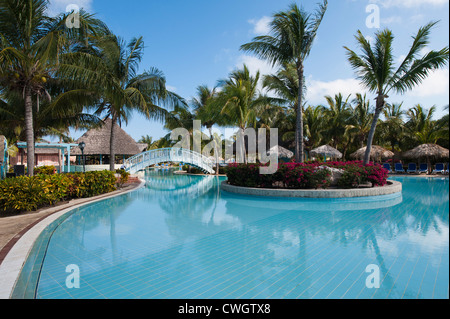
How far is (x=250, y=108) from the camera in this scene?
52.3 ft

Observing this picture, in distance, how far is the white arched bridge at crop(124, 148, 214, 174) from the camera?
67.4 feet

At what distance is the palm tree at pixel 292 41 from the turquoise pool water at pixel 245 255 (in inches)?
256

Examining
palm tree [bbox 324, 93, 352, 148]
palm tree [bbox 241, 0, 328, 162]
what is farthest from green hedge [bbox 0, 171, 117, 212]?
palm tree [bbox 324, 93, 352, 148]

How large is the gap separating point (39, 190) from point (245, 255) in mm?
6362

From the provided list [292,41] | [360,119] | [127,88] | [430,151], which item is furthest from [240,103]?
[430,151]

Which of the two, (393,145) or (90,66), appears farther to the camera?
(393,145)

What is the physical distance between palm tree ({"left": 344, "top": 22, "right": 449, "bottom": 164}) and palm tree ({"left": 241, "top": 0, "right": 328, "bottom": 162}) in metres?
2.31

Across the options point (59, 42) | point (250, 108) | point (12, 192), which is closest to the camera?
point (12, 192)

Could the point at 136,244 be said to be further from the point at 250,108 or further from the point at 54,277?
the point at 250,108

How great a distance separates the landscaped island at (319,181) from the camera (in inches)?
406

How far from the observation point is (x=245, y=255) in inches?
171

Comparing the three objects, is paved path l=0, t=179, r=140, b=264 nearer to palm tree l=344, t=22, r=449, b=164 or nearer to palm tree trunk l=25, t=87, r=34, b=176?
palm tree trunk l=25, t=87, r=34, b=176
